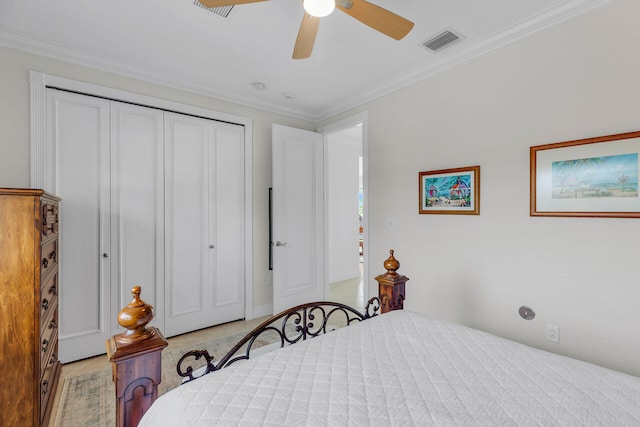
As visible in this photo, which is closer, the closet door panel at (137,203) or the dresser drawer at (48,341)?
the dresser drawer at (48,341)

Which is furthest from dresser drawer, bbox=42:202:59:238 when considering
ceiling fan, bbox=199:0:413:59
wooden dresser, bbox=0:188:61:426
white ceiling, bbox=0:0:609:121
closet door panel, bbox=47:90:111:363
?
ceiling fan, bbox=199:0:413:59

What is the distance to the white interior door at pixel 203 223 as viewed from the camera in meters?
3.01

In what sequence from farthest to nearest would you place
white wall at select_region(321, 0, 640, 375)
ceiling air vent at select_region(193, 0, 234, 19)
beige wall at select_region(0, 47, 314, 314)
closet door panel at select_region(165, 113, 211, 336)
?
closet door panel at select_region(165, 113, 211, 336), beige wall at select_region(0, 47, 314, 314), ceiling air vent at select_region(193, 0, 234, 19), white wall at select_region(321, 0, 640, 375)

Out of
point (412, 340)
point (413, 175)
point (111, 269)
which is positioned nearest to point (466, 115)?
point (413, 175)

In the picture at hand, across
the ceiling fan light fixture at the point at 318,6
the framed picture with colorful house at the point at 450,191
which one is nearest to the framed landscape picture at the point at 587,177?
the framed picture with colorful house at the point at 450,191

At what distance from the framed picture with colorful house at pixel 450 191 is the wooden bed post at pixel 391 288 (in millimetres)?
1069

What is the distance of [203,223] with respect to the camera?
126 inches

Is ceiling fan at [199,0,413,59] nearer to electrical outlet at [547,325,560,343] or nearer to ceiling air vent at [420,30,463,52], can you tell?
ceiling air vent at [420,30,463,52]

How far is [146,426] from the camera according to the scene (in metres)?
0.89

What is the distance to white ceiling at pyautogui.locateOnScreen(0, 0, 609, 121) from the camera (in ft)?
6.44

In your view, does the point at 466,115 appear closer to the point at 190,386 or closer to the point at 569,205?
the point at 569,205

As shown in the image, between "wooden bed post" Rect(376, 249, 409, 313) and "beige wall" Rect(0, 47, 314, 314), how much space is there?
2119mm

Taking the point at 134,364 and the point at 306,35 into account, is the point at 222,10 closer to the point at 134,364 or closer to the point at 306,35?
the point at 306,35

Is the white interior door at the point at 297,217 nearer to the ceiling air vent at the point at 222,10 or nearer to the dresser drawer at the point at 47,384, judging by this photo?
the ceiling air vent at the point at 222,10
